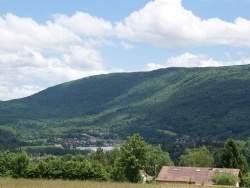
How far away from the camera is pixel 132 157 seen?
52.7 m

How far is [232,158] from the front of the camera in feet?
250

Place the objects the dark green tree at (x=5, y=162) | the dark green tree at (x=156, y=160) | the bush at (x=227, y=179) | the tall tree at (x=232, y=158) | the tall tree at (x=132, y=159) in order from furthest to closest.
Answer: the dark green tree at (x=156, y=160)
the tall tree at (x=232, y=158)
the dark green tree at (x=5, y=162)
the bush at (x=227, y=179)
the tall tree at (x=132, y=159)

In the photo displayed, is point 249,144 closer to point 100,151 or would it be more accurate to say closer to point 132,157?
point 100,151

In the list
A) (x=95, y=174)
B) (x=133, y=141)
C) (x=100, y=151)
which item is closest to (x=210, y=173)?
(x=133, y=141)

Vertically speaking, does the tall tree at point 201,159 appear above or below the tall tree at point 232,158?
below

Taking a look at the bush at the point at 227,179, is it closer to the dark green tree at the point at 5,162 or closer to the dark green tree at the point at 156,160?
the dark green tree at the point at 5,162

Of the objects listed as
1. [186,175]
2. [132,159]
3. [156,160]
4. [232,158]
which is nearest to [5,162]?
[132,159]

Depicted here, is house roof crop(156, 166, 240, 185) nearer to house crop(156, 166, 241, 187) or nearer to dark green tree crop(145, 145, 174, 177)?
house crop(156, 166, 241, 187)

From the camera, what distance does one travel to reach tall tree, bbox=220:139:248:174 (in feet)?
245

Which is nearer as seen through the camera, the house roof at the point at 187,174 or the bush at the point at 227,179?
the bush at the point at 227,179

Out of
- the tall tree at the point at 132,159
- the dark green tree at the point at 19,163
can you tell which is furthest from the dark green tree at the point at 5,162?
the tall tree at the point at 132,159

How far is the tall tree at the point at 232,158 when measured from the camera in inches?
2936

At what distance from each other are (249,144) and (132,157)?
99.4 metres

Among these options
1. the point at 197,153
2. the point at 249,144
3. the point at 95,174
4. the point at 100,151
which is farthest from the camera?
the point at 249,144
